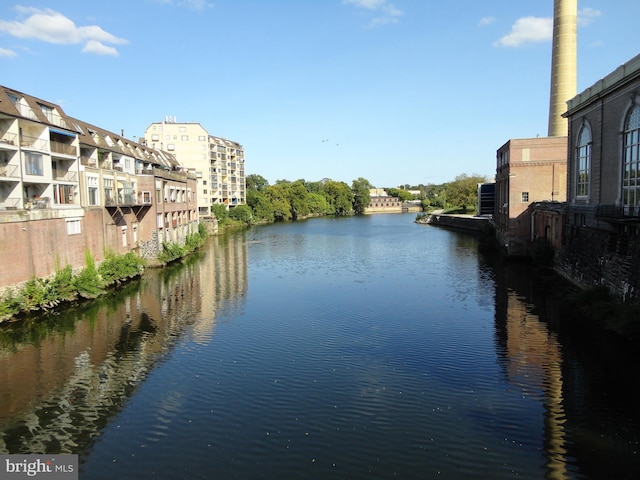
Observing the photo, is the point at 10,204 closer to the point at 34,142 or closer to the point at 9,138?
the point at 9,138

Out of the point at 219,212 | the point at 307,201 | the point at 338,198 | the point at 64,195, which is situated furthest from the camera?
the point at 338,198

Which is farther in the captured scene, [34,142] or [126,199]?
[126,199]

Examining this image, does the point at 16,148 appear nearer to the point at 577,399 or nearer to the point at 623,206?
the point at 577,399

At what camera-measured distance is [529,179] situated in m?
39.9

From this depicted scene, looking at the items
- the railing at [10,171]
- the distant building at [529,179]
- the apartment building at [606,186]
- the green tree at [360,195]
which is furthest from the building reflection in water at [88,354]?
the green tree at [360,195]

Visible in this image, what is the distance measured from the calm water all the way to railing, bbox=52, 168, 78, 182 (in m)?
7.75

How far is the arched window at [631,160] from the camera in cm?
1956

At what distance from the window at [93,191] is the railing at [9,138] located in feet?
22.1

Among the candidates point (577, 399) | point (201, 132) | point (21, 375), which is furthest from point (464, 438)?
point (201, 132)

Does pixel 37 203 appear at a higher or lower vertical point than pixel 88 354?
higher

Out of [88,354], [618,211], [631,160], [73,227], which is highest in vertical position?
[631,160]

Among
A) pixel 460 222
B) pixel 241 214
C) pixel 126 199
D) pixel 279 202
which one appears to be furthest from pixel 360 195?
pixel 126 199

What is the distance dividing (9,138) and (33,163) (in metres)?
1.99

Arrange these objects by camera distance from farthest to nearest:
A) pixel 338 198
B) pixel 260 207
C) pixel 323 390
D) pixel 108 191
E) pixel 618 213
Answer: pixel 338 198
pixel 260 207
pixel 108 191
pixel 618 213
pixel 323 390
